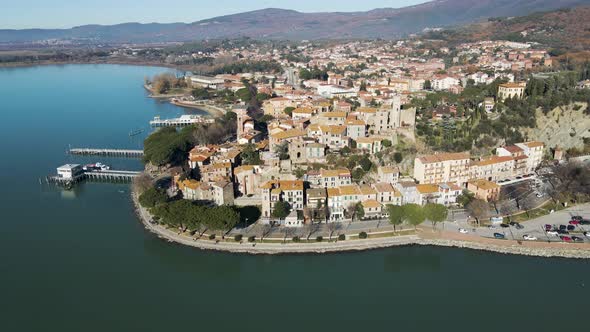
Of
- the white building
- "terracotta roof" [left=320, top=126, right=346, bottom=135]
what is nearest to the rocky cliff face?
"terracotta roof" [left=320, top=126, right=346, bottom=135]

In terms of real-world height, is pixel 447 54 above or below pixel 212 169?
above

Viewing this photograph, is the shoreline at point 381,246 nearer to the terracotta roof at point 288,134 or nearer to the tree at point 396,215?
the tree at point 396,215

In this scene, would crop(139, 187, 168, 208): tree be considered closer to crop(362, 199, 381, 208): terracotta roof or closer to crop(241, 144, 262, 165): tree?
crop(241, 144, 262, 165): tree

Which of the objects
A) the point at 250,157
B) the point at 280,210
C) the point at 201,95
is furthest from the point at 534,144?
the point at 201,95

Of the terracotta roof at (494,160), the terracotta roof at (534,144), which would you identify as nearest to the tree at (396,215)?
the terracotta roof at (494,160)

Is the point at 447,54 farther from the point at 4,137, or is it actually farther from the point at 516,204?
the point at 4,137

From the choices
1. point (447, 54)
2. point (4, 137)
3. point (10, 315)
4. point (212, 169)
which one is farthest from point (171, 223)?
point (447, 54)
